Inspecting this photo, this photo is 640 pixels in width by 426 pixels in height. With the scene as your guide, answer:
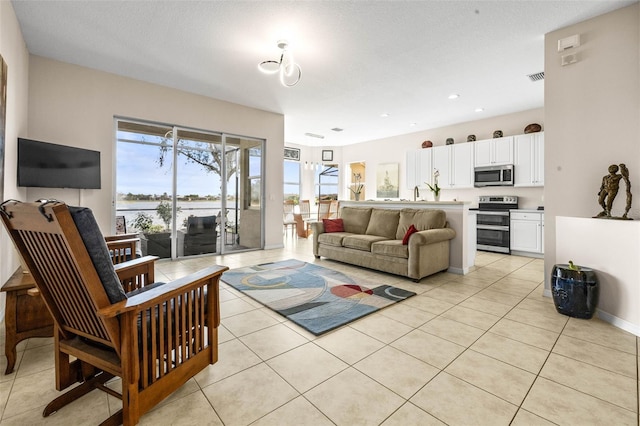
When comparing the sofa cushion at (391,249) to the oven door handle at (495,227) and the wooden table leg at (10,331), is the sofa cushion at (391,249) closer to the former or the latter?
the oven door handle at (495,227)

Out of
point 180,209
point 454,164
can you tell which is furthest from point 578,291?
point 180,209

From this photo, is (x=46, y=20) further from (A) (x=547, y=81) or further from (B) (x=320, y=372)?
(A) (x=547, y=81)

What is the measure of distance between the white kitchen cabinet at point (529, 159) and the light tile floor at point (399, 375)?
3.58 metres

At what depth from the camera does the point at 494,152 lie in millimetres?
6148

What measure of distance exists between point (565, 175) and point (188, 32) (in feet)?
14.5

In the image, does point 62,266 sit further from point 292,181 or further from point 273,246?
point 292,181

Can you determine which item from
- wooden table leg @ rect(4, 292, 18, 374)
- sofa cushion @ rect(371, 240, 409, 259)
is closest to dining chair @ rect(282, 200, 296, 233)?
sofa cushion @ rect(371, 240, 409, 259)

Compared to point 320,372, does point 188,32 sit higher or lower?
higher

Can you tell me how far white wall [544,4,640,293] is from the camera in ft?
9.08

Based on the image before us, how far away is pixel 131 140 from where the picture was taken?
4711mm

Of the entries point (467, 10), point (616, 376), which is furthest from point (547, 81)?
point (616, 376)

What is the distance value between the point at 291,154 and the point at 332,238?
513 cm

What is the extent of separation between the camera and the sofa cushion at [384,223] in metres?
4.78

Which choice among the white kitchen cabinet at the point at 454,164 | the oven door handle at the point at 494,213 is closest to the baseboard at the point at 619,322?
the oven door handle at the point at 494,213
